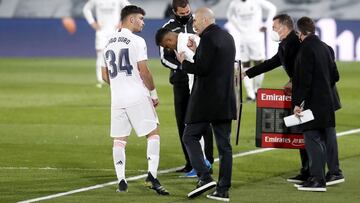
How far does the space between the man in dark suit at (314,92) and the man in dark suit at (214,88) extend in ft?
2.87

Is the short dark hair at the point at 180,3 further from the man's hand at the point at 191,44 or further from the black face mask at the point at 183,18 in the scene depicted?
the man's hand at the point at 191,44

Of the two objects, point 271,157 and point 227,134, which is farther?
point 271,157

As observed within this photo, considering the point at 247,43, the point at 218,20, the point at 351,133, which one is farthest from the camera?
the point at 218,20

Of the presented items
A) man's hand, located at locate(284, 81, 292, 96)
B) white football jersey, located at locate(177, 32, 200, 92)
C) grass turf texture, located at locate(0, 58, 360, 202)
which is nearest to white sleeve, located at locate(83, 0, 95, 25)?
grass turf texture, located at locate(0, 58, 360, 202)

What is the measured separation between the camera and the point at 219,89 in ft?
40.2

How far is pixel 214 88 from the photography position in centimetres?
1223

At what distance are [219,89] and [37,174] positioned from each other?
3.17 m

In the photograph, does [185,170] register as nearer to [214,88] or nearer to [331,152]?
[331,152]

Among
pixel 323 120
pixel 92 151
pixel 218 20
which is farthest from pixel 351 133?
pixel 218 20

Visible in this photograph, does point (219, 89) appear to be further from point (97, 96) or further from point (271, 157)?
point (97, 96)

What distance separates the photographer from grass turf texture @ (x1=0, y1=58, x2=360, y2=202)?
42.2 ft

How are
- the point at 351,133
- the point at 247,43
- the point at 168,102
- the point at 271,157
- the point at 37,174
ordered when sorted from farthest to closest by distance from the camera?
the point at 247,43
the point at 168,102
the point at 351,133
the point at 271,157
the point at 37,174

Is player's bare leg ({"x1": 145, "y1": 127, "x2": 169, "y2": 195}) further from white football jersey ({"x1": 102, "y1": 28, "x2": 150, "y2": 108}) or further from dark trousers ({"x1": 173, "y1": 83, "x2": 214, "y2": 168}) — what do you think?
dark trousers ({"x1": 173, "y1": 83, "x2": 214, "y2": 168})

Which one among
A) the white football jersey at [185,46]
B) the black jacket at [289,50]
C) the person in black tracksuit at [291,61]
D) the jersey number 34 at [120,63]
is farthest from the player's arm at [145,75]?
the black jacket at [289,50]
